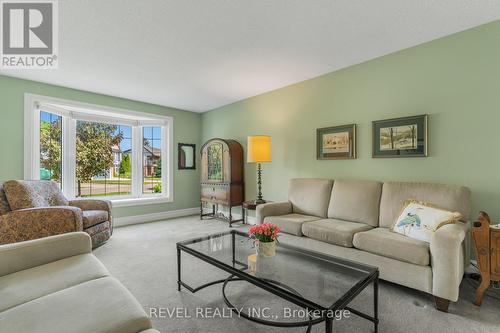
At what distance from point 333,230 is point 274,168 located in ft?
6.25

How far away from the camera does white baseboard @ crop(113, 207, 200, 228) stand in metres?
4.38

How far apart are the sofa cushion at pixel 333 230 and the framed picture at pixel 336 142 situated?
3.22ft

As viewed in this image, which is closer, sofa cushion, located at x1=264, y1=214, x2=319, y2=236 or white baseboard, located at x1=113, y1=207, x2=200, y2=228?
sofa cushion, located at x1=264, y1=214, x2=319, y2=236

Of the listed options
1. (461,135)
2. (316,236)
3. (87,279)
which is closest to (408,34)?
(461,135)

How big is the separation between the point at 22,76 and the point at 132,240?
2.78m

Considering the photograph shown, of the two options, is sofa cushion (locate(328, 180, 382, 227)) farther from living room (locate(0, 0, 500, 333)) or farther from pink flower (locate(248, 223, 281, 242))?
pink flower (locate(248, 223, 281, 242))

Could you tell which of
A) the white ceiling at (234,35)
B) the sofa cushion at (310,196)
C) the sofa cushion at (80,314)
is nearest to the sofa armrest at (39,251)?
the sofa cushion at (80,314)

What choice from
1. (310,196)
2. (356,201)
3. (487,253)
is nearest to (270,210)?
(310,196)

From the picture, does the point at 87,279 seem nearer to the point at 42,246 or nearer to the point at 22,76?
the point at 42,246

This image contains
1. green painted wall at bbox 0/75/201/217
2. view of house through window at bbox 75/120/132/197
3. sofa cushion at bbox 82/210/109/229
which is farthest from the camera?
view of house through window at bbox 75/120/132/197

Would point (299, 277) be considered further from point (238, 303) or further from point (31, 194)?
point (31, 194)

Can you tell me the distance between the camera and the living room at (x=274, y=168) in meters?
1.56

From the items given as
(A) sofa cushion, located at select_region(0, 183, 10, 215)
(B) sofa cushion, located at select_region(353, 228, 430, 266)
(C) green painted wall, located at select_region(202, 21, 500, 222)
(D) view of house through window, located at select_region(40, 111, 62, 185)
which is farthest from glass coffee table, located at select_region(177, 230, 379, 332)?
(D) view of house through window, located at select_region(40, 111, 62, 185)

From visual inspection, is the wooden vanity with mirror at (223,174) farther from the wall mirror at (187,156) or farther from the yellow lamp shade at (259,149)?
the yellow lamp shade at (259,149)
